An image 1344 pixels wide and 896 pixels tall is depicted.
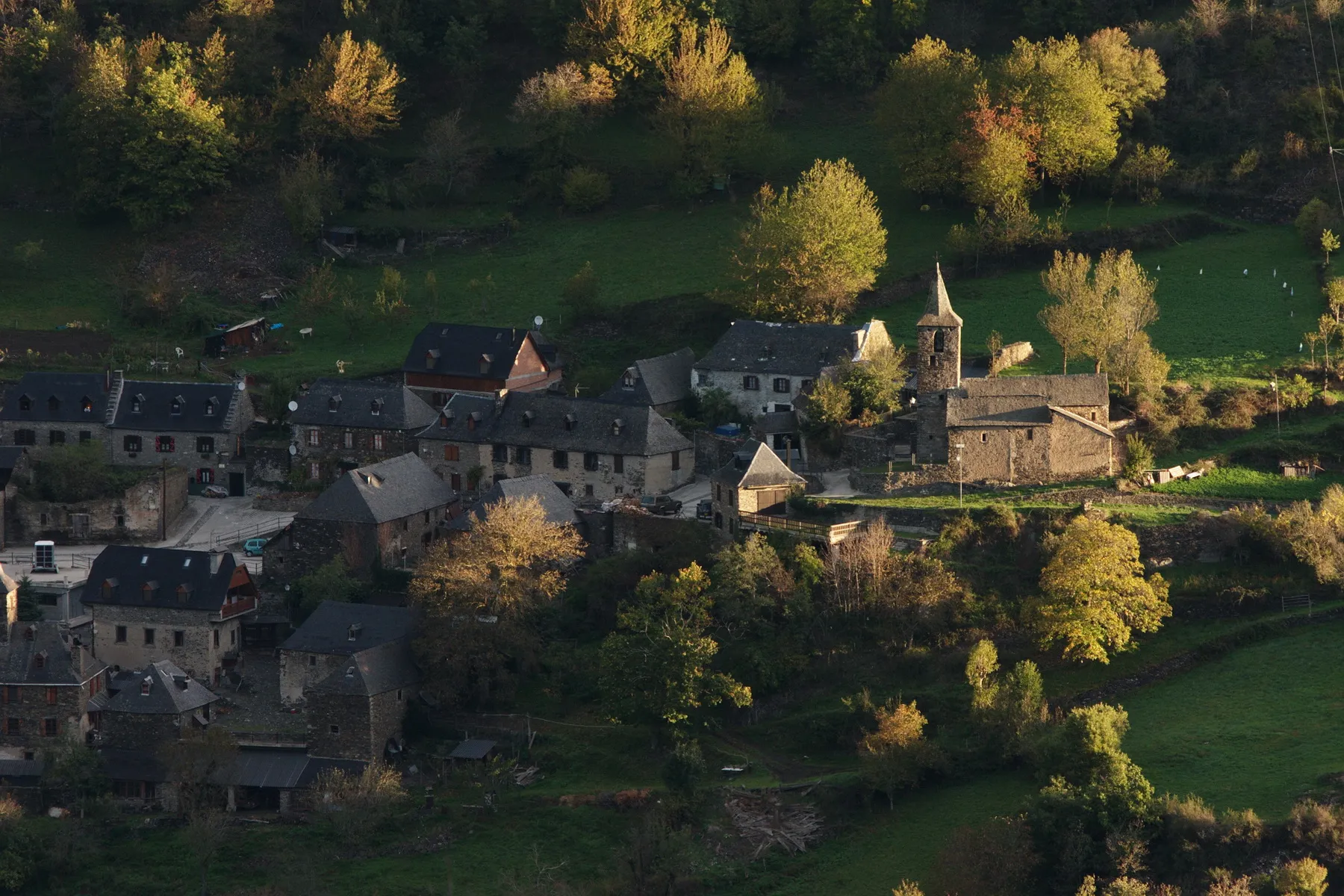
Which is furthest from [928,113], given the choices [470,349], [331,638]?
[331,638]

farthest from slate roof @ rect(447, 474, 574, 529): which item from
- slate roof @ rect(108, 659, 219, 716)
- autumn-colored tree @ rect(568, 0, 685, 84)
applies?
autumn-colored tree @ rect(568, 0, 685, 84)

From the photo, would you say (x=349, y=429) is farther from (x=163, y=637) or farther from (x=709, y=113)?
(x=709, y=113)

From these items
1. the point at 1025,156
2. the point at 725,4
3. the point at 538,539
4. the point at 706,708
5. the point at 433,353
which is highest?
the point at 725,4

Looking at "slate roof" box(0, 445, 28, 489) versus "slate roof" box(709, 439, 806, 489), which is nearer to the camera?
"slate roof" box(709, 439, 806, 489)

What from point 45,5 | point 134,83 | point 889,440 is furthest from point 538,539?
point 45,5

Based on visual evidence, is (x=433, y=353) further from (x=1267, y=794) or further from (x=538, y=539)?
(x=1267, y=794)

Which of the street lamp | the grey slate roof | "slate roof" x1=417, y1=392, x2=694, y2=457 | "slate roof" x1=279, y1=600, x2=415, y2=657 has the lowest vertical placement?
the grey slate roof

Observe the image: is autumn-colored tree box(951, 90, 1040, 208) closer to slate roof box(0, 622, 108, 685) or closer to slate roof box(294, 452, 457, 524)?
slate roof box(294, 452, 457, 524)
